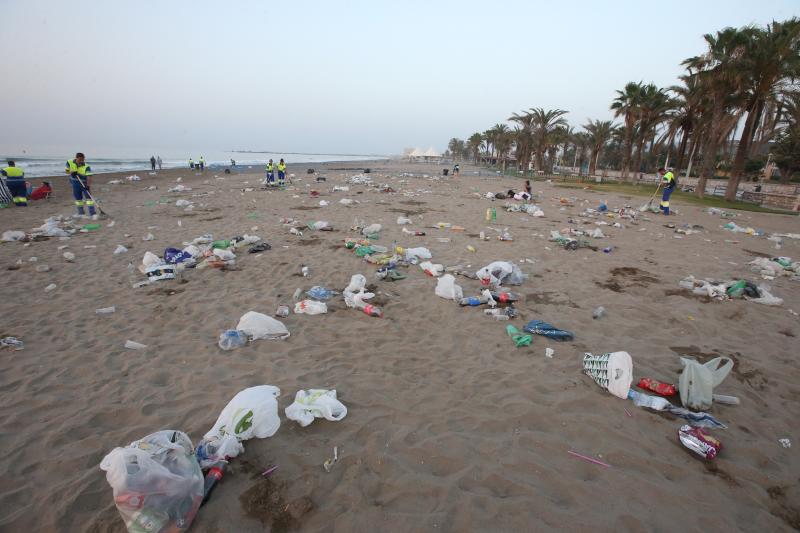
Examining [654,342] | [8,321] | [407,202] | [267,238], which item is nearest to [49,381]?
[8,321]

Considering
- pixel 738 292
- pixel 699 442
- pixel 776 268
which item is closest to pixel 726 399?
pixel 699 442

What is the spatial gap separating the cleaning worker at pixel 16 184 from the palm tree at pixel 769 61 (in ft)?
88.5

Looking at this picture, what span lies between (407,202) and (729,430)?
11334 millimetres

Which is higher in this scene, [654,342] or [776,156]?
[776,156]

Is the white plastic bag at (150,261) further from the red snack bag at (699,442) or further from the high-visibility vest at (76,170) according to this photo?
the red snack bag at (699,442)

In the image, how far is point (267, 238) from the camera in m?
7.58

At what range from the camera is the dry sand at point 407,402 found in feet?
6.44

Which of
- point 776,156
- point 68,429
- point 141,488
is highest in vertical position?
point 776,156

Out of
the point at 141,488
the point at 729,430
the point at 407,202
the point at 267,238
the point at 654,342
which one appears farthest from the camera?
the point at 407,202

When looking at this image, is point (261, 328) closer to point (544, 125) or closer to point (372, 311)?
point (372, 311)

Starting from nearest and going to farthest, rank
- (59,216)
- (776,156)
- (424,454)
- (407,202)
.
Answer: (424,454)
(59,216)
(407,202)
(776,156)

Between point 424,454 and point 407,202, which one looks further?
point 407,202

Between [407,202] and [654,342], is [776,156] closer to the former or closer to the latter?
[407,202]

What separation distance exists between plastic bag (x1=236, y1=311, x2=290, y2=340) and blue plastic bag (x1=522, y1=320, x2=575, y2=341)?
2642mm
